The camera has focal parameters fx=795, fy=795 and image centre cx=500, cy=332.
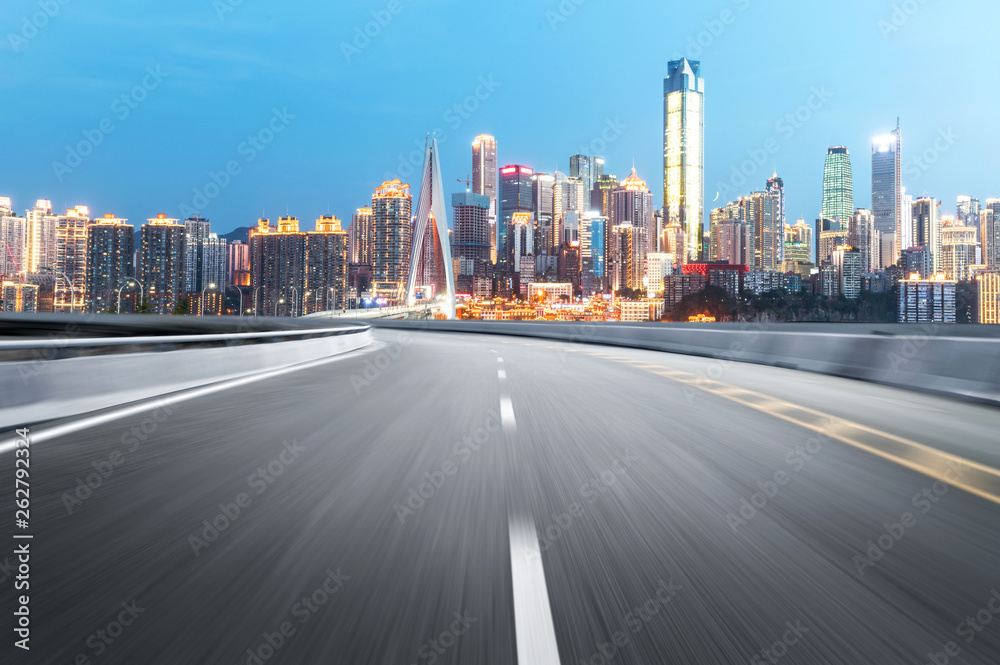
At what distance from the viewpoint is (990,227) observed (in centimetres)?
6378

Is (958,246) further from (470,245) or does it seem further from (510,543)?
(470,245)

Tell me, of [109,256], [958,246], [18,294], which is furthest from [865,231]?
[18,294]

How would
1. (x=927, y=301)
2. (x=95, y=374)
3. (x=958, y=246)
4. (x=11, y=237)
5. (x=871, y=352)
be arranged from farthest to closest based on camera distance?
(x=11, y=237) < (x=958, y=246) < (x=927, y=301) < (x=871, y=352) < (x=95, y=374)

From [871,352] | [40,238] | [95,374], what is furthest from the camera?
[40,238]

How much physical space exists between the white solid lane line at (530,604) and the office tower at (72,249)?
9187cm

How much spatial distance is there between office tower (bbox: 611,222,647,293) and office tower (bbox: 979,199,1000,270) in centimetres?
10301

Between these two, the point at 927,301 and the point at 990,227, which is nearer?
the point at 927,301

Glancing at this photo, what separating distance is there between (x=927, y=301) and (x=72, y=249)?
287 feet

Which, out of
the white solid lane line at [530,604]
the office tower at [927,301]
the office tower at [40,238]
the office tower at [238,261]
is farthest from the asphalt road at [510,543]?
the office tower at [238,261]

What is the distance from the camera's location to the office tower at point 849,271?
41463mm

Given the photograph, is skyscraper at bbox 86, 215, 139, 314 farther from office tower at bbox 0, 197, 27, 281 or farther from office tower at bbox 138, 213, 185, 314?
office tower at bbox 0, 197, 27, 281

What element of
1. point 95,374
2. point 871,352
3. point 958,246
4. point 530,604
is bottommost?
point 530,604

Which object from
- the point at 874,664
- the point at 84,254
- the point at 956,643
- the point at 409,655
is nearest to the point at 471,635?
the point at 409,655

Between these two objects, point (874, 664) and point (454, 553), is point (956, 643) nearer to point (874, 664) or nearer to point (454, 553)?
point (874, 664)
